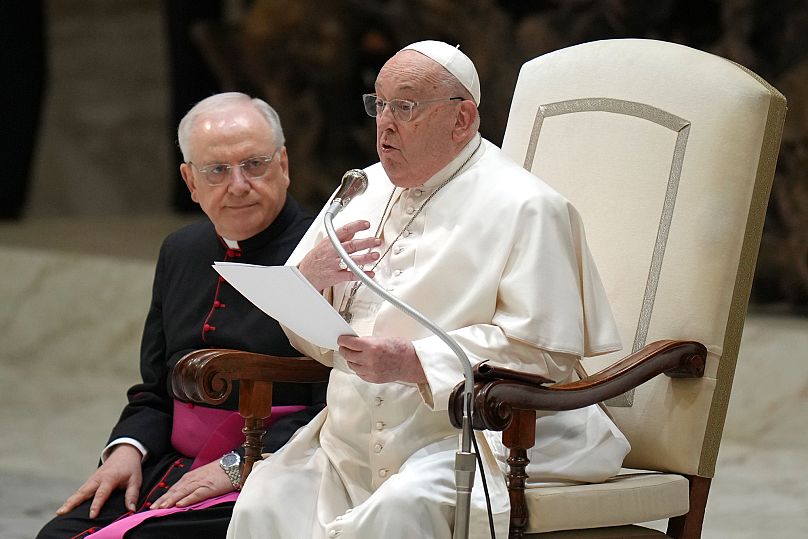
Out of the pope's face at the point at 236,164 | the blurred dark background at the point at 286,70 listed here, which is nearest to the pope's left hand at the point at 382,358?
the pope's face at the point at 236,164

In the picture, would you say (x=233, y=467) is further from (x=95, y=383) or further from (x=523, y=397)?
(x=95, y=383)

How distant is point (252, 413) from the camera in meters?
3.54

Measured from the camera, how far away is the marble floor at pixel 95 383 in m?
5.75

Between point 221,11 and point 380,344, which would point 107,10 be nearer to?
point 221,11

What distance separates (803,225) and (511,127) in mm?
3826

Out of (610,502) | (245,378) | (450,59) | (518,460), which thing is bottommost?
(610,502)

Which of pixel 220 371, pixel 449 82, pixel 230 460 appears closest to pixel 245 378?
pixel 220 371

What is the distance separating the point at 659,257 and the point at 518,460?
0.82 metres

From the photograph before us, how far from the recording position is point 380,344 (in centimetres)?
308

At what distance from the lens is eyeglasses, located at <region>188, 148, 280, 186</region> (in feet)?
12.6

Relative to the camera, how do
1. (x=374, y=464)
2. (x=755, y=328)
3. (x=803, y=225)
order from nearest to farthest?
(x=374, y=464)
(x=755, y=328)
(x=803, y=225)

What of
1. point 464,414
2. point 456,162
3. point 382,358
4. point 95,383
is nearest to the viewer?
point 464,414

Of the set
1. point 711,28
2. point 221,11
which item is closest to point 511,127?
point 711,28

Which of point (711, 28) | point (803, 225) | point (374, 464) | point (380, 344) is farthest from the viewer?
point (711, 28)
